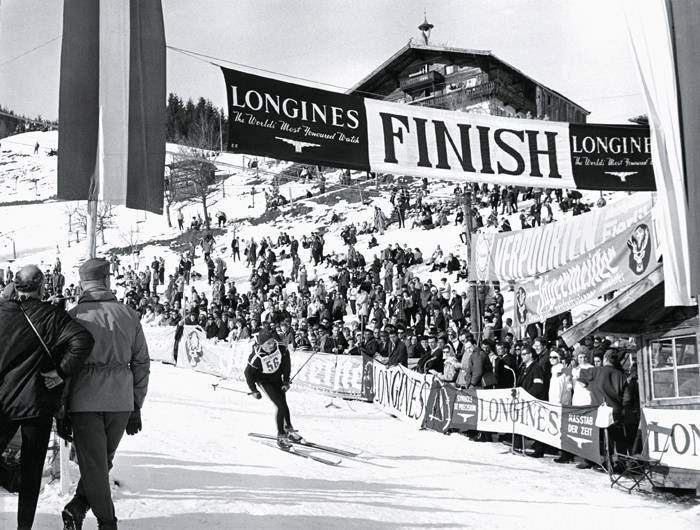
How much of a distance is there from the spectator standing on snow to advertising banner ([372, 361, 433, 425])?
9.43m

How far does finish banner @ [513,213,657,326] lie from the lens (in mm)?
9641

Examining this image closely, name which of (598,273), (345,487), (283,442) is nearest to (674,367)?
(598,273)

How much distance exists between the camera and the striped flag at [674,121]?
7.30 metres

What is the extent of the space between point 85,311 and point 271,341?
578 cm

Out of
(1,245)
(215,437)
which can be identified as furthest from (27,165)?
(215,437)

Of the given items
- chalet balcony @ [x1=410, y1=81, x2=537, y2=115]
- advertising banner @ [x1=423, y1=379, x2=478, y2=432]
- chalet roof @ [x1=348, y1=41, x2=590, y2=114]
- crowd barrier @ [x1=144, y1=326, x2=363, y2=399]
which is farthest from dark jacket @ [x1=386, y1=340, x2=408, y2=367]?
chalet balcony @ [x1=410, y1=81, x2=537, y2=115]

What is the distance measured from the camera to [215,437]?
10.4 m

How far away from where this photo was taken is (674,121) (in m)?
7.44

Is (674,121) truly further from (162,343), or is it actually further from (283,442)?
(162,343)

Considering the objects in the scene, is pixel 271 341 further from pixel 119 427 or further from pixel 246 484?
pixel 119 427

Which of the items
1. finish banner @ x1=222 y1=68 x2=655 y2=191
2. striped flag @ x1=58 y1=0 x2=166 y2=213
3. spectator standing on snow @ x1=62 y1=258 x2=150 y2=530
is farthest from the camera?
finish banner @ x1=222 y1=68 x2=655 y2=191

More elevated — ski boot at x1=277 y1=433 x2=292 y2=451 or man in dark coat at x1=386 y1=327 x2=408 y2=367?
man in dark coat at x1=386 y1=327 x2=408 y2=367

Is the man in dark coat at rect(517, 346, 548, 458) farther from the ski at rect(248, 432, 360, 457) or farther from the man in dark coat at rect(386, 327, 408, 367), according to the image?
the man in dark coat at rect(386, 327, 408, 367)

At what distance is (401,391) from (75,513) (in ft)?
35.1
